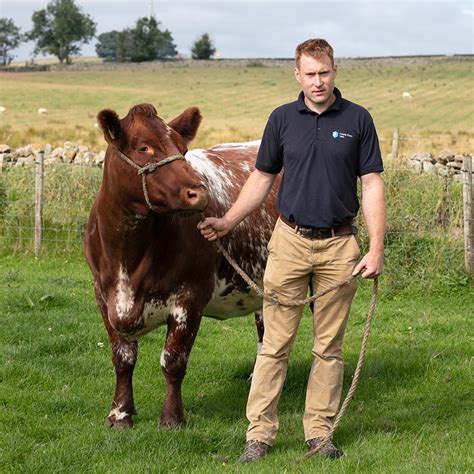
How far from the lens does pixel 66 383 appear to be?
7.35m

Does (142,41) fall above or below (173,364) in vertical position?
above

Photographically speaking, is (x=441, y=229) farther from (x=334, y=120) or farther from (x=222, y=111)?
(x=222, y=111)

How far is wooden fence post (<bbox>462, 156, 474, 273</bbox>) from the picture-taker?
1203 cm

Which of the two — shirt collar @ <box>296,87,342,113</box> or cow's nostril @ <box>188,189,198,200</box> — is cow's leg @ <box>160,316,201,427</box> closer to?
cow's nostril @ <box>188,189,198,200</box>

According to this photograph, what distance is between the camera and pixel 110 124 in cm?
565

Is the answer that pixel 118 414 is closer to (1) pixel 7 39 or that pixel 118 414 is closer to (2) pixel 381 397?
(2) pixel 381 397

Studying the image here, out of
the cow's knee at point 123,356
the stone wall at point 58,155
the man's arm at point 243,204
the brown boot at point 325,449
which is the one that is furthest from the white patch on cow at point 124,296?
the stone wall at point 58,155

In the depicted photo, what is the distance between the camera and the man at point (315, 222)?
5.41 m

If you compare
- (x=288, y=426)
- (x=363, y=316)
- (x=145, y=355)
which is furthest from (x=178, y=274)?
(x=363, y=316)

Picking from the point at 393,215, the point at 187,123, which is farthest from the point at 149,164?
the point at 393,215

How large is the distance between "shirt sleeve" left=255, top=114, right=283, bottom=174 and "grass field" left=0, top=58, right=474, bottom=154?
76.2ft

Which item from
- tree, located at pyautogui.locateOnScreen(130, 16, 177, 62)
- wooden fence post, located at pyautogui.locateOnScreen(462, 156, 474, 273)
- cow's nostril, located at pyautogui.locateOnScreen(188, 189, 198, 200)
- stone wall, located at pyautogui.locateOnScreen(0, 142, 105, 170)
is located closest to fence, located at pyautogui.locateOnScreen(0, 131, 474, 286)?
wooden fence post, located at pyautogui.locateOnScreen(462, 156, 474, 273)

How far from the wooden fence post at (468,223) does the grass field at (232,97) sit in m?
16.3

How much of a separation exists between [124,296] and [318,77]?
2.07m
